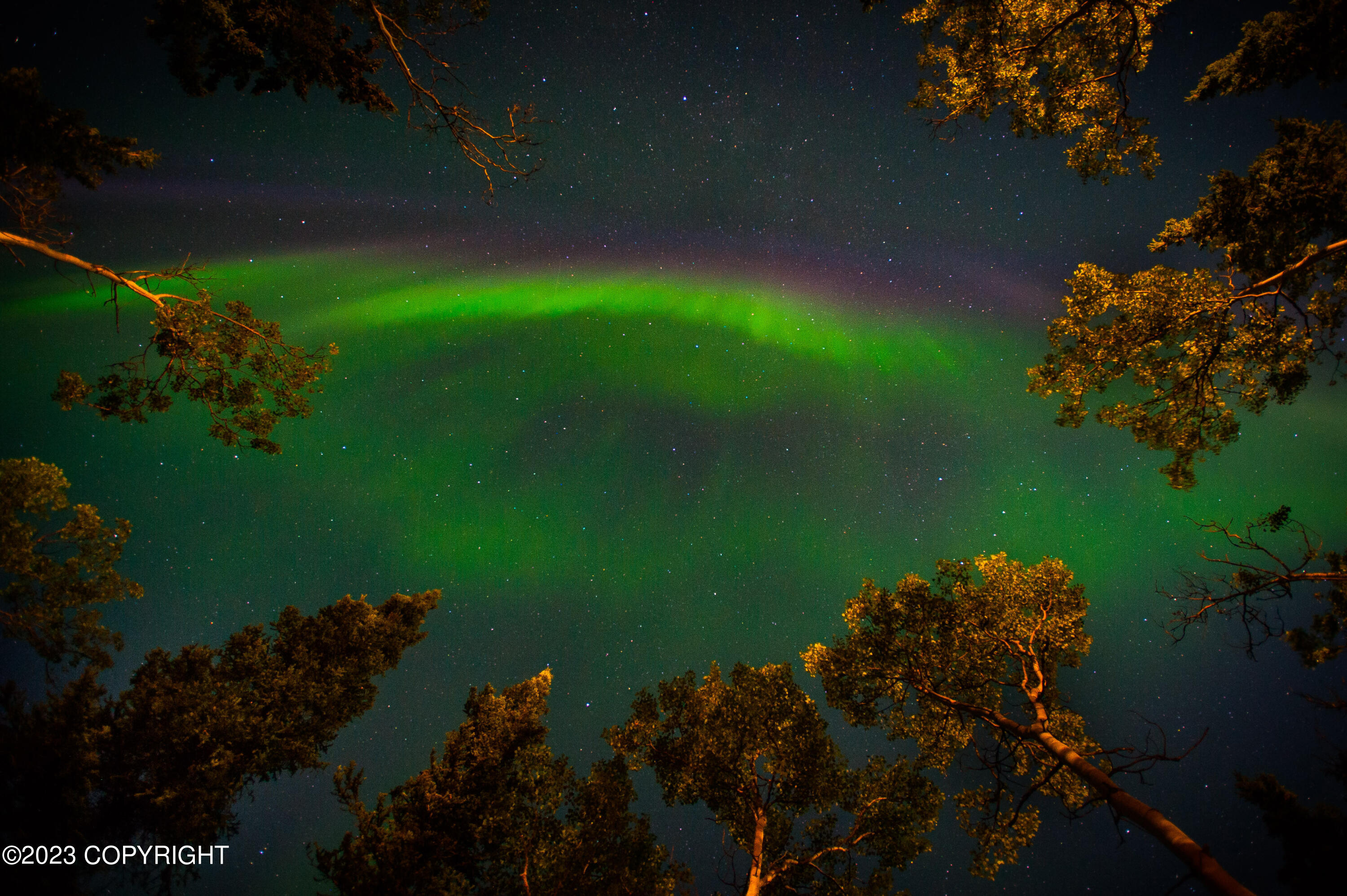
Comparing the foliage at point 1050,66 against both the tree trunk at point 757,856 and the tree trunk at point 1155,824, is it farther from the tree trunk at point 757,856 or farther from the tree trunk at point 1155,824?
the tree trunk at point 757,856

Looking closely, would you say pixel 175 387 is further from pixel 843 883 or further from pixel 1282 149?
pixel 1282 149

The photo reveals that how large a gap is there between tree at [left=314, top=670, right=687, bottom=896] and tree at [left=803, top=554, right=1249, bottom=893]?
17.1ft

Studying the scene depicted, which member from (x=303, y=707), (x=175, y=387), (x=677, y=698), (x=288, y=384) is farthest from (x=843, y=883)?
(x=175, y=387)

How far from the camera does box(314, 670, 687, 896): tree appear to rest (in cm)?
795

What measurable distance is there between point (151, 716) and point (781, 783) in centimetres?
1444

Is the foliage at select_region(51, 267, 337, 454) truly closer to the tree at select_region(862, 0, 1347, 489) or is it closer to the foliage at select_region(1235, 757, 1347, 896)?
the tree at select_region(862, 0, 1347, 489)

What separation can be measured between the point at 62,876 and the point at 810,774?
14.6 m

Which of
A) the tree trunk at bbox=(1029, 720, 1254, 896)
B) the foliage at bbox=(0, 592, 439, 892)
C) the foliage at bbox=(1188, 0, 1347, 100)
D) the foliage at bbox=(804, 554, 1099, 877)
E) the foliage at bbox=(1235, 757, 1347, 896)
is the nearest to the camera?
the tree trunk at bbox=(1029, 720, 1254, 896)

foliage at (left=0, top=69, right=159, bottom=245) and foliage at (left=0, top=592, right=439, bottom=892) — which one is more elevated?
foliage at (left=0, top=69, right=159, bottom=245)

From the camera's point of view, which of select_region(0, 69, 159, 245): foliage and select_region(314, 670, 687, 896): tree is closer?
select_region(0, 69, 159, 245): foliage

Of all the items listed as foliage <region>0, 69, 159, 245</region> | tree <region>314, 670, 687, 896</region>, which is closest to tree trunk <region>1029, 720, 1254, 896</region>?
tree <region>314, 670, 687, 896</region>

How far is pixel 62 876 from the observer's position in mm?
8109

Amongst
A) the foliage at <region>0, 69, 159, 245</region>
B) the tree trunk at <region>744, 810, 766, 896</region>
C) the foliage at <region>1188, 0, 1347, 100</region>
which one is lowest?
the tree trunk at <region>744, 810, 766, 896</region>

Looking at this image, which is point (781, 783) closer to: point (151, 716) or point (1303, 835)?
point (1303, 835)
